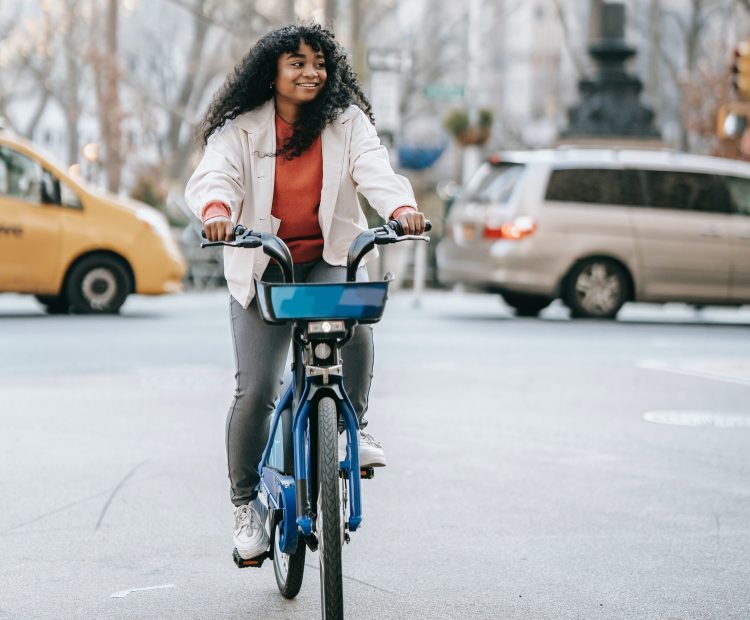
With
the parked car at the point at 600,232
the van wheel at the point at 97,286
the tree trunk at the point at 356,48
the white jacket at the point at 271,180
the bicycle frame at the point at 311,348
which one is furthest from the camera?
the tree trunk at the point at 356,48

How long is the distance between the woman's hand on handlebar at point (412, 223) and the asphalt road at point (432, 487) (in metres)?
1.18

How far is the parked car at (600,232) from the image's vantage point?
54.6 ft

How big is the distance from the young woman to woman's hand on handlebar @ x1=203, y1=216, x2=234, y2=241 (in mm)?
283

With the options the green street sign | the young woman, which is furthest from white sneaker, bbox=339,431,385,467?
the green street sign

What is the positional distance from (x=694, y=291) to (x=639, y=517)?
35.8 feet

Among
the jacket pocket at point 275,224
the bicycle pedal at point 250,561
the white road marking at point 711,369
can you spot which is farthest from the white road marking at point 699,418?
the jacket pocket at point 275,224

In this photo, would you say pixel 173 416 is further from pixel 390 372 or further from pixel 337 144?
pixel 337 144

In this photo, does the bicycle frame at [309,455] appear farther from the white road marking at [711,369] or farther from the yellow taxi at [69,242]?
the yellow taxi at [69,242]

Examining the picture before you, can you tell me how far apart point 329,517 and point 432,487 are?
2.87m

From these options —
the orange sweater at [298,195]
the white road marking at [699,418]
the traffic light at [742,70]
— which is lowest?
the white road marking at [699,418]

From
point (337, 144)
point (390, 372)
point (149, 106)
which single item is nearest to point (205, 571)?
point (337, 144)

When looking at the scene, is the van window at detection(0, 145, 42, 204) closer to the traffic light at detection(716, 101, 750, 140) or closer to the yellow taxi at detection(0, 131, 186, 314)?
the yellow taxi at detection(0, 131, 186, 314)

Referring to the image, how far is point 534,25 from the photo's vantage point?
91125 millimetres

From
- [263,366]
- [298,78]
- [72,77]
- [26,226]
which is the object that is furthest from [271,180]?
[72,77]
